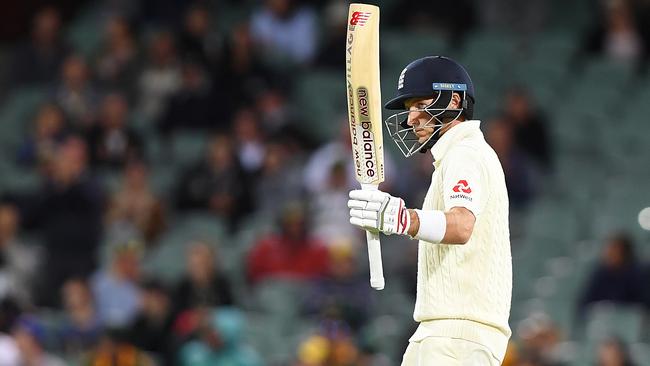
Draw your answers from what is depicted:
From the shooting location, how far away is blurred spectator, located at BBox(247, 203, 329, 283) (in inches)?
450

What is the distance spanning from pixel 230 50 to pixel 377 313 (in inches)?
170

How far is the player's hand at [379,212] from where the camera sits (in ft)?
16.4

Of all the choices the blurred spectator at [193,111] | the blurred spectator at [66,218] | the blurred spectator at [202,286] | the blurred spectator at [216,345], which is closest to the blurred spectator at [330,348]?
the blurred spectator at [216,345]

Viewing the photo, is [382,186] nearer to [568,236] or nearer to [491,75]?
[568,236]

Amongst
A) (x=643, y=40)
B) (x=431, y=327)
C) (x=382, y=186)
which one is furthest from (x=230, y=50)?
(x=431, y=327)

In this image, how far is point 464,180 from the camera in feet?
16.7

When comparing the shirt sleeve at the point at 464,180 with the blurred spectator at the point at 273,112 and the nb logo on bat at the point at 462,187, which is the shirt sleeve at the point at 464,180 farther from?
the blurred spectator at the point at 273,112

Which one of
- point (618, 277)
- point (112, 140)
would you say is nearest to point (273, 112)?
point (112, 140)

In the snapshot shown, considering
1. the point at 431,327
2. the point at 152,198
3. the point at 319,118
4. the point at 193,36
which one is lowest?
the point at 431,327

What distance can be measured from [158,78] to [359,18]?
363 inches

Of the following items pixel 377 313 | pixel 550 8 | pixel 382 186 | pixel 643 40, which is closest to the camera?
pixel 377 313

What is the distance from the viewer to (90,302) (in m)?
11.4

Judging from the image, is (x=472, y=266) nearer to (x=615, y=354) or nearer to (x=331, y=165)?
(x=615, y=354)

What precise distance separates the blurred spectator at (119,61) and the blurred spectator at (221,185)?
220cm
